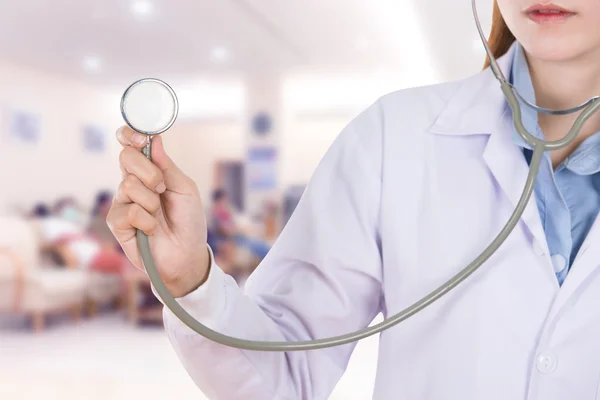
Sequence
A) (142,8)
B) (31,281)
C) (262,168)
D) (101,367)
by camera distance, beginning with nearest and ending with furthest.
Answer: (101,367)
(31,281)
(142,8)
(262,168)

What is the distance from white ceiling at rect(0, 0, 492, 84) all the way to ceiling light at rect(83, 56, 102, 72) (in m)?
0.06

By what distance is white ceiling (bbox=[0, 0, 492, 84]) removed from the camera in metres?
5.14

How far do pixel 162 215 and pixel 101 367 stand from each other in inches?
122

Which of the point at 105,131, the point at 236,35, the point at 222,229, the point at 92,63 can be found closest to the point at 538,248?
the point at 222,229

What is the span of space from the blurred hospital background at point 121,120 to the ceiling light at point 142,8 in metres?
0.01

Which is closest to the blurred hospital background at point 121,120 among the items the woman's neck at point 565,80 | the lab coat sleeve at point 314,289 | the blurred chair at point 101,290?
the blurred chair at point 101,290

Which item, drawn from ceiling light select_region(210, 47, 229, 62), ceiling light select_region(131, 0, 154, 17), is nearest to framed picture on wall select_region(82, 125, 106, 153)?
ceiling light select_region(210, 47, 229, 62)

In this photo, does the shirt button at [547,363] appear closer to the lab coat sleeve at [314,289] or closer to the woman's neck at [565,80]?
the lab coat sleeve at [314,289]

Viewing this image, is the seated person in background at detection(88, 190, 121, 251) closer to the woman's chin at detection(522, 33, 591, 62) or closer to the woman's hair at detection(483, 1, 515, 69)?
the woman's hair at detection(483, 1, 515, 69)

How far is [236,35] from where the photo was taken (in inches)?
245

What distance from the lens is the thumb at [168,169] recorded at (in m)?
0.52

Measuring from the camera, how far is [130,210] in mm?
513

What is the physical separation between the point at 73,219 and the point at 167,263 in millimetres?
4755

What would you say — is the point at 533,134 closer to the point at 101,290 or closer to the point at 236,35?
the point at 101,290
